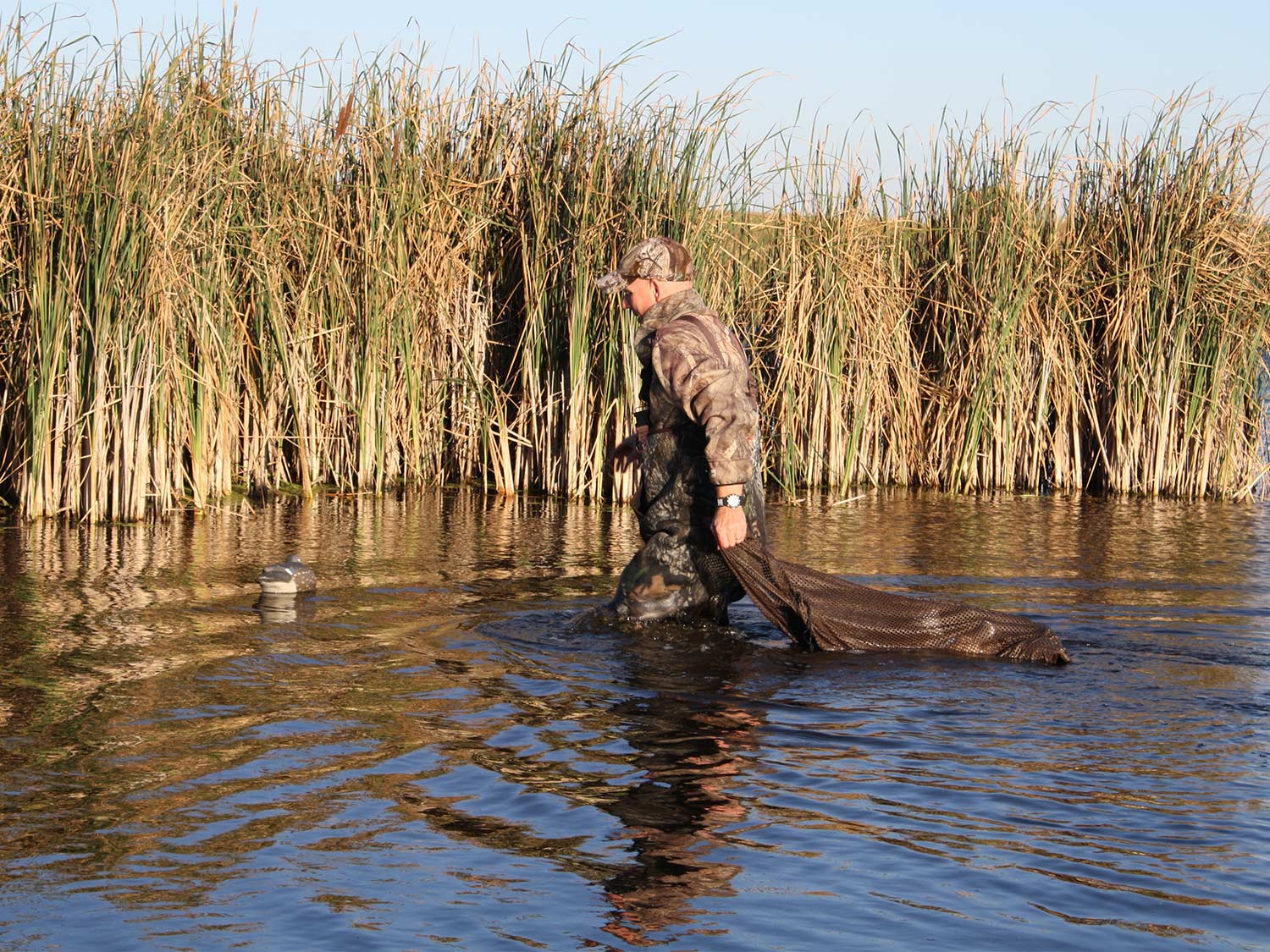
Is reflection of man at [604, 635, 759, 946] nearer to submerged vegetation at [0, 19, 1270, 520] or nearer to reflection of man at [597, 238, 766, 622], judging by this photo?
reflection of man at [597, 238, 766, 622]

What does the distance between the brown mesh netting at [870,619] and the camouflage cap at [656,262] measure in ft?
3.98

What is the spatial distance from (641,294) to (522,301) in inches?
232

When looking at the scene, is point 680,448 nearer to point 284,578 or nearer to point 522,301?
point 284,578

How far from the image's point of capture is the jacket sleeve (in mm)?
6488

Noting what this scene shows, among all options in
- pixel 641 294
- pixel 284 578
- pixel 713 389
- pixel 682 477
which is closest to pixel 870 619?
pixel 682 477

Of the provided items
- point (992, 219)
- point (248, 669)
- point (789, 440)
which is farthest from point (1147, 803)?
point (992, 219)

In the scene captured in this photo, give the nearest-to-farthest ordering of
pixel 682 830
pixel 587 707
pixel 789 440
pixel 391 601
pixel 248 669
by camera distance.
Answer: pixel 682 830
pixel 587 707
pixel 248 669
pixel 391 601
pixel 789 440

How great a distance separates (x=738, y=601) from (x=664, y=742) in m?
3.19

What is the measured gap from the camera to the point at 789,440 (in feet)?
42.6

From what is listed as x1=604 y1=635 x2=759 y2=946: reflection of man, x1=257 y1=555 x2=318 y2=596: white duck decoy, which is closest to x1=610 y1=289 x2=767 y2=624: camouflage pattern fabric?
x1=604 y1=635 x2=759 y2=946: reflection of man

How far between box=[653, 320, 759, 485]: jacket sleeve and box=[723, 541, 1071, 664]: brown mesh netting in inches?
17.0

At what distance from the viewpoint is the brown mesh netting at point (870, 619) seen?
6.72 metres

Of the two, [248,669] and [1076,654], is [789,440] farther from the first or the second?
[248,669]

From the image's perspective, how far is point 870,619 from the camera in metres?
6.87
